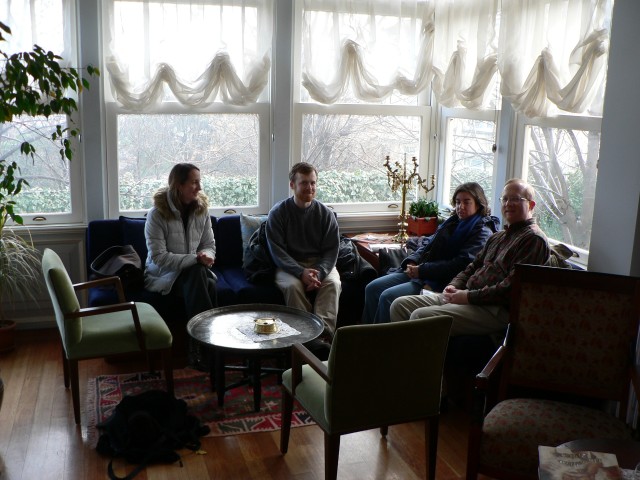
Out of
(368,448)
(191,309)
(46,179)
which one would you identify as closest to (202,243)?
(191,309)

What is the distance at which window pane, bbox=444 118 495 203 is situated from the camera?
Answer: 4766mm

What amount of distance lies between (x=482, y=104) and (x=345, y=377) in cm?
257

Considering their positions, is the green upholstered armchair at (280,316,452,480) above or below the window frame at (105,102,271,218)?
below

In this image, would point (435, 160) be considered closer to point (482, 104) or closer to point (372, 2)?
point (482, 104)

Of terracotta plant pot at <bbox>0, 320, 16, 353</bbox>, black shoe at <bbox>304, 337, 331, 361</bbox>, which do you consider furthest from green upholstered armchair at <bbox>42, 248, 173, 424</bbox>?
terracotta plant pot at <bbox>0, 320, 16, 353</bbox>

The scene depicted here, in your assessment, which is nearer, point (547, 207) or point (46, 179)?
point (547, 207)

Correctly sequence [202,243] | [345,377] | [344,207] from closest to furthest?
[345,377]
[202,243]
[344,207]

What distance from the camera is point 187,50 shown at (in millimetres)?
4691

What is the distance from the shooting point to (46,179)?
4664mm

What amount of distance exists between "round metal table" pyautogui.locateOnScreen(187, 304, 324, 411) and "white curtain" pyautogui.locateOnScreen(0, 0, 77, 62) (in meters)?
1.96

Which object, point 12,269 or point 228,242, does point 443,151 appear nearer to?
point 228,242

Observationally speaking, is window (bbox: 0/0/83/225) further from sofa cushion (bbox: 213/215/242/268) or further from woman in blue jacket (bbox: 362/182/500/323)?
woman in blue jacket (bbox: 362/182/500/323)

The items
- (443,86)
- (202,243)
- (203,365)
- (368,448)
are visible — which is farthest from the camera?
(443,86)

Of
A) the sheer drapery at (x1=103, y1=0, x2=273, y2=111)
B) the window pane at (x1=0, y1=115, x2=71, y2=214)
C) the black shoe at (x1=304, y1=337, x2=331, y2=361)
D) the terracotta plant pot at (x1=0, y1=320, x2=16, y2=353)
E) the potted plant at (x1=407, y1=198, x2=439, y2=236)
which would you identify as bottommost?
the terracotta plant pot at (x1=0, y1=320, x2=16, y2=353)
